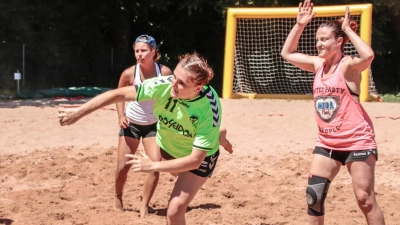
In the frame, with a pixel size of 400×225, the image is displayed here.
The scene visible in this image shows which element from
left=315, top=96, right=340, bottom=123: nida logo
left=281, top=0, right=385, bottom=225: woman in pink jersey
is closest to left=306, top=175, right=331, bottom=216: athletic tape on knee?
left=281, top=0, right=385, bottom=225: woman in pink jersey

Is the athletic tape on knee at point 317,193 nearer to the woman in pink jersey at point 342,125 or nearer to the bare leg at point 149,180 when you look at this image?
the woman in pink jersey at point 342,125

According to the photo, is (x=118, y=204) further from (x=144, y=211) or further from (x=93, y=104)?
(x=93, y=104)

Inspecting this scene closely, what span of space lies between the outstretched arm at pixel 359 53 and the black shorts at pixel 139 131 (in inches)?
102

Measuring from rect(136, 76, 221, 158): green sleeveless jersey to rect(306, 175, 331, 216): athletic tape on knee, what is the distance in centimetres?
88

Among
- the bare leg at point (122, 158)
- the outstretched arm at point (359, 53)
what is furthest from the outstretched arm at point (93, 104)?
the bare leg at point (122, 158)

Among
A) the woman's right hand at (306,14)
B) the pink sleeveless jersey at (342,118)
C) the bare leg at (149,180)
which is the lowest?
the bare leg at (149,180)

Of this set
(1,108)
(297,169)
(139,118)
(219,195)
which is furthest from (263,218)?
(1,108)

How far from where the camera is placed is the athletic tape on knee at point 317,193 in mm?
5262

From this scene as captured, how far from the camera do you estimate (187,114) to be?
16.0ft

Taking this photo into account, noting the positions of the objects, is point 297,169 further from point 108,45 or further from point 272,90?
point 108,45

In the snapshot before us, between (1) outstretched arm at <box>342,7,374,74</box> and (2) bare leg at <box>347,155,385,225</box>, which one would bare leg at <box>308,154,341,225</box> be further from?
(1) outstretched arm at <box>342,7,374,74</box>

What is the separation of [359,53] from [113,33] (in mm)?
21072

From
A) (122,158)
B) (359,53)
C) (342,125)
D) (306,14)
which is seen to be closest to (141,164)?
(342,125)

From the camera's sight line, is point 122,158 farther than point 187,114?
Yes
